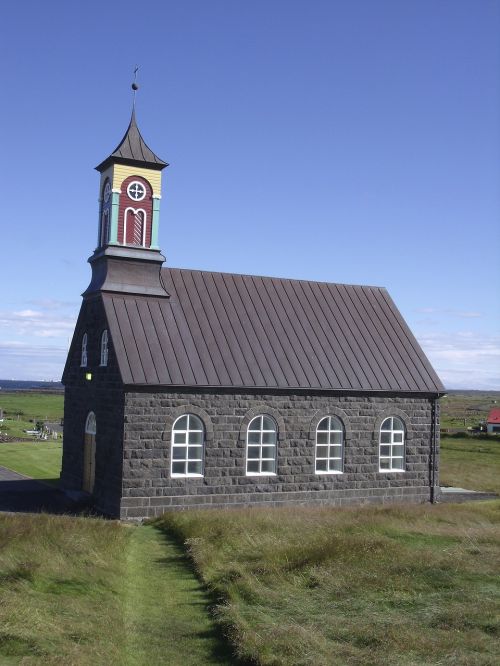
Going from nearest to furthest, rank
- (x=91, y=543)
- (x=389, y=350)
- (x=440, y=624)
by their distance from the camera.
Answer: (x=440, y=624)
(x=91, y=543)
(x=389, y=350)

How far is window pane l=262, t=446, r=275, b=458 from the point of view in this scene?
2355cm

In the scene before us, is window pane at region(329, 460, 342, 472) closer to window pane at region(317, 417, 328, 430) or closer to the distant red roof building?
window pane at region(317, 417, 328, 430)

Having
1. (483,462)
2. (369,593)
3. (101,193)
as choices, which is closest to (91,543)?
(369,593)

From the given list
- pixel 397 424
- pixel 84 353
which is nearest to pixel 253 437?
pixel 397 424

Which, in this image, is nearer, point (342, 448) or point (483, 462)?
point (342, 448)

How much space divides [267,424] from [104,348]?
567 cm

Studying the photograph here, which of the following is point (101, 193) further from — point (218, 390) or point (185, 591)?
point (185, 591)

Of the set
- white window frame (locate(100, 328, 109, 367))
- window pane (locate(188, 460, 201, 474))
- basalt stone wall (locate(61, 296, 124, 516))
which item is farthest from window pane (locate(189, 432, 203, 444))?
white window frame (locate(100, 328, 109, 367))

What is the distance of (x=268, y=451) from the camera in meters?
23.6

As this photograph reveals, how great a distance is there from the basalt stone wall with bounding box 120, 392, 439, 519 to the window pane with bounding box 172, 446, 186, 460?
0.31 metres

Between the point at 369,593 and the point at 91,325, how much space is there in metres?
15.5

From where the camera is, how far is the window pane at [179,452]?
2219cm

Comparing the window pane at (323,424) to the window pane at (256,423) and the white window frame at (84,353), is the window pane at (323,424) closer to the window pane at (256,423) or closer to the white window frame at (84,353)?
the window pane at (256,423)

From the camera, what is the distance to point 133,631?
10750 millimetres
